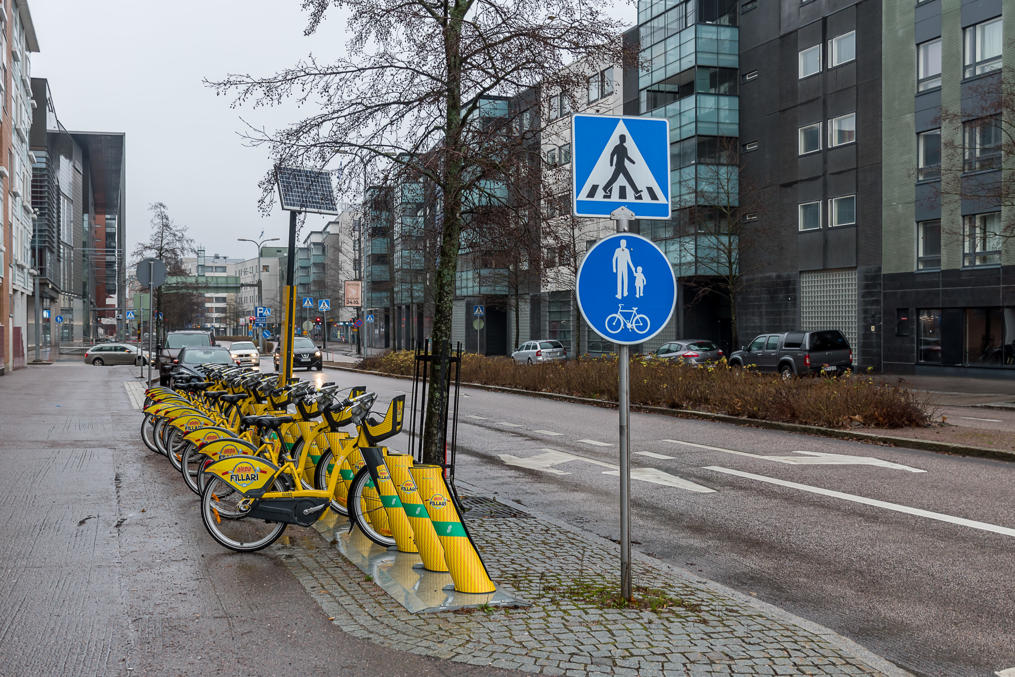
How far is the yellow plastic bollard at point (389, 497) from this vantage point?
18.9ft

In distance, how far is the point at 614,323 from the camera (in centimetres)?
502

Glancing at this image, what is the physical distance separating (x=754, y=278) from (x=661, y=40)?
11974 mm

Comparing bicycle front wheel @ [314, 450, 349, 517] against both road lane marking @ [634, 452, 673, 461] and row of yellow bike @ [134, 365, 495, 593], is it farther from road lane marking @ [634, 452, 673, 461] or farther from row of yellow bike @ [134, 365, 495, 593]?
road lane marking @ [634, 452, 673, 461]

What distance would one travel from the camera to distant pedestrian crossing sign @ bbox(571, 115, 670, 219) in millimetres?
5176

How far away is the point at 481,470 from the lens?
11.2m

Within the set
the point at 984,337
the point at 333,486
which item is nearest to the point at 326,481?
the point at 333,486

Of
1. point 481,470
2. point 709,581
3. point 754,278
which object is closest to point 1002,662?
point 709,581

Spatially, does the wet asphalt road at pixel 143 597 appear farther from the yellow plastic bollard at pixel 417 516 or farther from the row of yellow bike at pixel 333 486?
the yellow plastic bollard at pixel 417 516

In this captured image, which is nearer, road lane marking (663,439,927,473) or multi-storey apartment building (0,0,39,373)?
road lane marking (663,439,927,473)

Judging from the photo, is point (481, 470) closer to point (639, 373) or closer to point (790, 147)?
point (639, 373)

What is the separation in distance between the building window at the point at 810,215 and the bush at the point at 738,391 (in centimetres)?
1592

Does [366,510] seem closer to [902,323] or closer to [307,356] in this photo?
[902,323]

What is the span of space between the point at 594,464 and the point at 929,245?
25357 millimetres

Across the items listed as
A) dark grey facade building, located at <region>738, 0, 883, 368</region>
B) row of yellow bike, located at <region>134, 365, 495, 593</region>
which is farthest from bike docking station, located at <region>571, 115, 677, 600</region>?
dark grey facade building, located at <region>738, 0, 883, 368</region>
